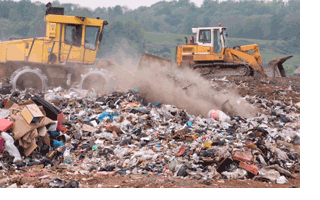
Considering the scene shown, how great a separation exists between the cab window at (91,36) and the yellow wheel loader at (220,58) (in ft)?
23.8

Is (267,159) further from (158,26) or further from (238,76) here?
(158,26)

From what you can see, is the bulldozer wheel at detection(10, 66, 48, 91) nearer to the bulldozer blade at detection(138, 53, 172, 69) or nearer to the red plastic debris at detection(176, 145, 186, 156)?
the bulldozer blade at detection(138, 53, 172, 69)

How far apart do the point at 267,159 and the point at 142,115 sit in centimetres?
316

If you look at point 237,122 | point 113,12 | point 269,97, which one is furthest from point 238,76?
point 113,12

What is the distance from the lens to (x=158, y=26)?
2707 inches

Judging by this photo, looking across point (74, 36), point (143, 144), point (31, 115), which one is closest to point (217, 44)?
point (74, 36)

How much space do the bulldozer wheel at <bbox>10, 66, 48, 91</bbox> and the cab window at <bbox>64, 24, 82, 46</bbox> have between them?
144 centimetres

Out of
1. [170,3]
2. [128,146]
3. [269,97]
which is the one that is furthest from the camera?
[170,3]

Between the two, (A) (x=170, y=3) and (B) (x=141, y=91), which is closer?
(B) (x=141, y=91)

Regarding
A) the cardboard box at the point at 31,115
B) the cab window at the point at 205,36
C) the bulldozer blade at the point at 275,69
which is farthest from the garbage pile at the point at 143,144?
the cab window at the point at 205,36

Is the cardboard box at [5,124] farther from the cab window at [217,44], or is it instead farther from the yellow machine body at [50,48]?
the cab window at [217,44]

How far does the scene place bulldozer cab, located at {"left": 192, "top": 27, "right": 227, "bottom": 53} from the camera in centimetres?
1585

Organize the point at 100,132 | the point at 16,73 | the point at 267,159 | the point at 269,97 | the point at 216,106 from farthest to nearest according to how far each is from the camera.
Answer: the point at 269,97 < the point at 16,73 < the point at 216,106 < the point at 100,132 < the point at 267,159

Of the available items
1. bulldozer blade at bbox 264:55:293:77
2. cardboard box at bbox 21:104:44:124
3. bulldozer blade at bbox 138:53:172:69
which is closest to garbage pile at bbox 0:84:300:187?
cardboard box at bbox 21:104:44:124
